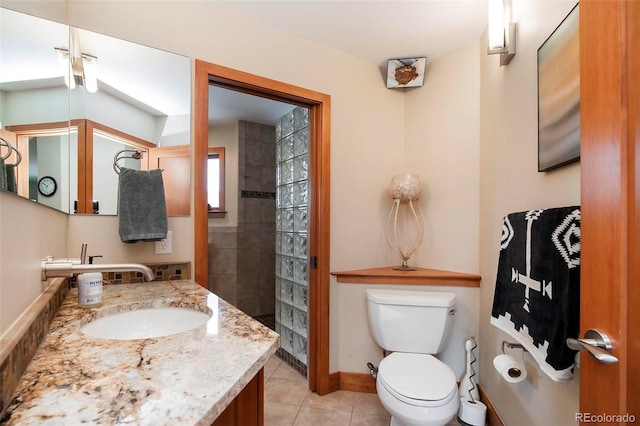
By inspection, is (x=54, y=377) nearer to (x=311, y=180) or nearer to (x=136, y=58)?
(x=136, y=58)

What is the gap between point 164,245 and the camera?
1.50 m

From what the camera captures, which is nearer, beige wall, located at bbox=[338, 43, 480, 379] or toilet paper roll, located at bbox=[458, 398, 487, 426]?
toilet paper roll, located at bbox=[458, 398, 487, 426]

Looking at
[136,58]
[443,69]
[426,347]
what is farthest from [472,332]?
[136,58]

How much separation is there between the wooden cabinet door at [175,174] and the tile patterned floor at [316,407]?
1301 millimetres

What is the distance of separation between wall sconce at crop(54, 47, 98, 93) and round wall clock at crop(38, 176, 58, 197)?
0.47 meters

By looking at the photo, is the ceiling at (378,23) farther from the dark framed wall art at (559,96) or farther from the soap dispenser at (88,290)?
the soap dispenser at (88,290)

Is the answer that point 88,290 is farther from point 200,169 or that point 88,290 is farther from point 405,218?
point 405,218

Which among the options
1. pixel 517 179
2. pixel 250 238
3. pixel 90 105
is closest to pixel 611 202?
pixel 517 179

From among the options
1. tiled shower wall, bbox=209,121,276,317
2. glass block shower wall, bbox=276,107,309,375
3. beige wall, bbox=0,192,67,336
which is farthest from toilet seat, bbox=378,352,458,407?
tiled shower wall, bbox=209,121,276,317

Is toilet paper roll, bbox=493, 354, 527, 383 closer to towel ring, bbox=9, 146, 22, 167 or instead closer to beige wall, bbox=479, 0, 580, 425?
beige wall, bbox=479, 0, 580, 425

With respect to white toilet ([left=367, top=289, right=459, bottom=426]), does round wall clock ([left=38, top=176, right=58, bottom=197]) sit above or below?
above

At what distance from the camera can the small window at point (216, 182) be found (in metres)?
3.46

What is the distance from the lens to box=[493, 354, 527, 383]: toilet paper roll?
3.94 ft

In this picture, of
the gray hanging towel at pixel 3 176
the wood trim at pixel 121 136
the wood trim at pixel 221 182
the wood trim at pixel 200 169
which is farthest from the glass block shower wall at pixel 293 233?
the gray hanging towel at pixel 3 176
